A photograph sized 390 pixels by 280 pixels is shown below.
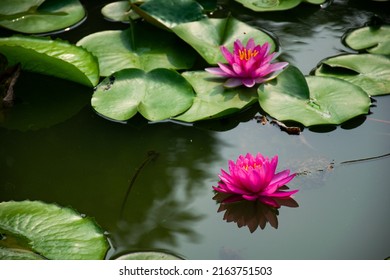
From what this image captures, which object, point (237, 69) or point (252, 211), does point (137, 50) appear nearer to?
point (237, 69)

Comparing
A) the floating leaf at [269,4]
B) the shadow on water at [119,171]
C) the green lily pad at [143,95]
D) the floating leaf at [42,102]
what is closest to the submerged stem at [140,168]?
the shadow on water at [119,171]

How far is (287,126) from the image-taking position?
7.57ft

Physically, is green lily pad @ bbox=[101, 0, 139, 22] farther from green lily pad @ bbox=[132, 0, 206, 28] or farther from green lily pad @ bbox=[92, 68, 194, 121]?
green lily pad @ bbox=[92, 68, 194, 121]

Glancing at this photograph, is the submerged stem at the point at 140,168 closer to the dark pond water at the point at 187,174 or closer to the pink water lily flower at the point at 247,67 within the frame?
the dark pond water at the point at 187,174

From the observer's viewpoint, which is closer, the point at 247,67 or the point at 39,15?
the point at 247,67

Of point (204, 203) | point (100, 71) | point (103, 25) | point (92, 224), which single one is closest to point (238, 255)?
point (204, 203)

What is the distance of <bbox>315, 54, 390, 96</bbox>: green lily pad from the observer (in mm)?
2469

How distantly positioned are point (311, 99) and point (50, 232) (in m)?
1.10

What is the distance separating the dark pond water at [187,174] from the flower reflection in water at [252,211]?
0.02 m

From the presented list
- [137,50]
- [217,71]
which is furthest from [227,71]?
[137,50]

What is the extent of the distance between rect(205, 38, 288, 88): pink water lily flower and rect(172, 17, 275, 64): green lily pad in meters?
0.13

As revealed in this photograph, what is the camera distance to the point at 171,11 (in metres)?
2.84

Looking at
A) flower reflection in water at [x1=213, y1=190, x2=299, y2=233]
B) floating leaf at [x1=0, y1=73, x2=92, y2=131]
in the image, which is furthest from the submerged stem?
floating leaf at [x1=0, y1=73, x2=92, y2=131]

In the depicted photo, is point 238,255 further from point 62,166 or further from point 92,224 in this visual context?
point 62,166
